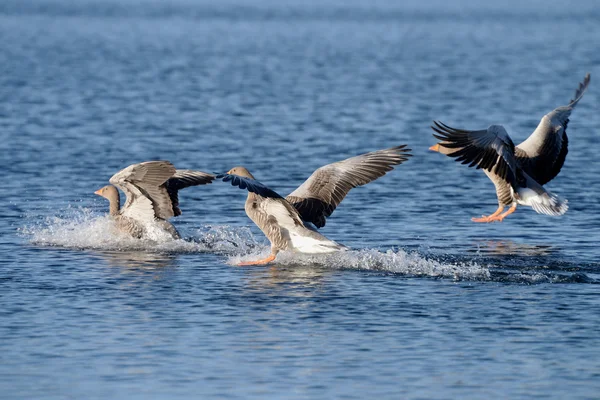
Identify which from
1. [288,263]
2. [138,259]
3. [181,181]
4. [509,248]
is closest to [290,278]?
[288,263]

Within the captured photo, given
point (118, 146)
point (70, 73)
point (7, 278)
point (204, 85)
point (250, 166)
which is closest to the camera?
point (7, 278)

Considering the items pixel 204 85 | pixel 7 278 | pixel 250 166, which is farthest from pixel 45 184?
pixel 204 85

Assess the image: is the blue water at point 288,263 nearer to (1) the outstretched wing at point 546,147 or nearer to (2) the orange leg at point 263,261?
(2) the orange leg at point 263,261

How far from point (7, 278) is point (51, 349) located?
2928mm

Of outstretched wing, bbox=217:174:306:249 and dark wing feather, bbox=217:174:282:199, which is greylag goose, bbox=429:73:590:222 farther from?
dark wing feather, bbox=217:174:282:199

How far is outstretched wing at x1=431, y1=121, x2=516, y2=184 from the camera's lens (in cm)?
1441

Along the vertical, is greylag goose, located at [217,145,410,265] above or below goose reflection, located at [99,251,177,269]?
above

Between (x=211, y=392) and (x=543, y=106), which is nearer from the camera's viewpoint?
(x=211, y=392)

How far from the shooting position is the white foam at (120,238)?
14.8 m

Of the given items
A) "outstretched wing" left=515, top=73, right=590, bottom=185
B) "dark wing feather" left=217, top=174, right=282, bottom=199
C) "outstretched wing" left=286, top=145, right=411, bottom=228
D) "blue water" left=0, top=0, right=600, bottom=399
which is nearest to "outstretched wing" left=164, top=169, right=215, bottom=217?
"blue water" left=0, top=0, right=600, bottom=399

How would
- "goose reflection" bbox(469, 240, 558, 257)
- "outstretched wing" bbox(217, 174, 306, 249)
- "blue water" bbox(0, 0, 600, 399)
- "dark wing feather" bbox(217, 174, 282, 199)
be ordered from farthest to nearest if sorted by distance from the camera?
"goose reflection" bbox(469, 240, 558, 257) → "outstretched wing" bbox(217, 174, 306, 249) → "dark wing feather" bbox(217, 174, 282, 199) → "blue water" bbox(0, 0, 600, 399)

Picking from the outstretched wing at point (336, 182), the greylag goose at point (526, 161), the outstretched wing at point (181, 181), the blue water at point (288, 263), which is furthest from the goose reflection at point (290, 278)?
the greylag goose at point (526, 161)

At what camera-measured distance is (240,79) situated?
41.6 meters

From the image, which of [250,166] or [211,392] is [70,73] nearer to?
[250,166]
